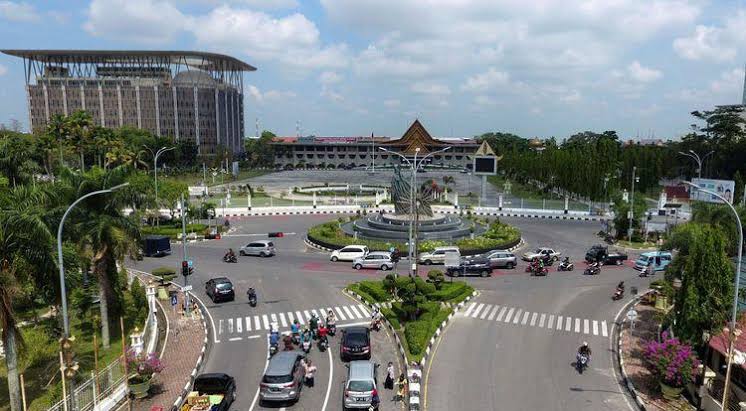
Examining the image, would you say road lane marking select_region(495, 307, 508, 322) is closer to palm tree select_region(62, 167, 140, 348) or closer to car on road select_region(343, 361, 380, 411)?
car on road select_region(343, 361, 380, 411)

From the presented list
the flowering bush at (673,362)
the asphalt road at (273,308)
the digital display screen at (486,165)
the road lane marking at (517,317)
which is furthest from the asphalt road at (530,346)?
the digital display screen at (486,165)

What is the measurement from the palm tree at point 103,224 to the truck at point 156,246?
21290mm

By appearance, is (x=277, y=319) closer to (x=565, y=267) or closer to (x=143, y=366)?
(x=143, y=366)

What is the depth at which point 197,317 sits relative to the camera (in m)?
29.4

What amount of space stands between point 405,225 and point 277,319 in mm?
23747

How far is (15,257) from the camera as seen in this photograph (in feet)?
55.1

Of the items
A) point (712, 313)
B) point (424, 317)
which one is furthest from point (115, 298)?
point (712, 313)

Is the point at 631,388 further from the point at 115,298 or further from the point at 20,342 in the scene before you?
the point at 115,298

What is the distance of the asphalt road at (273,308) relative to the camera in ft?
68.7

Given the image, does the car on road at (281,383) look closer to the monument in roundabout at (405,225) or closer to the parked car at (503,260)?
the parked car at (503,260)

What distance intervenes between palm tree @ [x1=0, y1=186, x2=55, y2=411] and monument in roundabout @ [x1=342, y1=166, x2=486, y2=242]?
3263cm

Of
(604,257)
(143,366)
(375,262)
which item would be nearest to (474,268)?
(375,262)

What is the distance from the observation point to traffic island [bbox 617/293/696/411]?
19.8m

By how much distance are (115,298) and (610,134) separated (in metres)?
159
